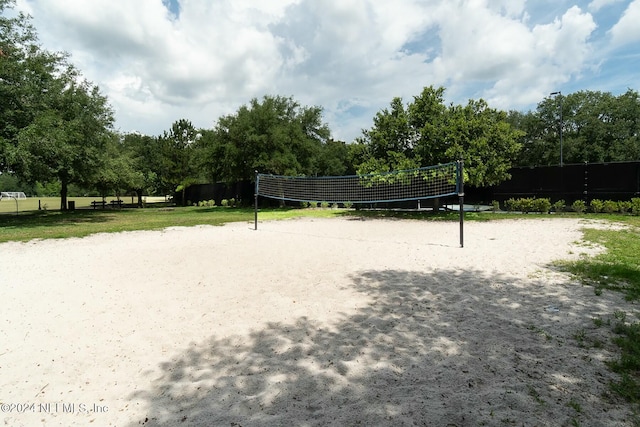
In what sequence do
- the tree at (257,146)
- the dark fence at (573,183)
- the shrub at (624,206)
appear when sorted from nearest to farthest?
the shrub at (624,206) < the dark fence at (573,183) < the tree at (257,146)

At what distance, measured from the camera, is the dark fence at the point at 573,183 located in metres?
14.2

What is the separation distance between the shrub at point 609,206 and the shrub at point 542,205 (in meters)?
1.87

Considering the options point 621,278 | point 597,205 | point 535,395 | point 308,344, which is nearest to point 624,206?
point 597,205

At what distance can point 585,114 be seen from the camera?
107 feet

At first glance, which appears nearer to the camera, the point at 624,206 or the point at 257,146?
the point at 624,206

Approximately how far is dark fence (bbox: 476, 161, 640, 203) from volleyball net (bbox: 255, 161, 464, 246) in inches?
158

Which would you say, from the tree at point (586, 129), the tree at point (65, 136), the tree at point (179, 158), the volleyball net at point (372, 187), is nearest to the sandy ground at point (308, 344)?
the volleyball net at point (372, 187)

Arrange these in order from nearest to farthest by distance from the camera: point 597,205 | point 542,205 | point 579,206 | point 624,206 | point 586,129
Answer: point 624,206 < point 597,205 < point 579,206 < point 542,205 < point 586,129

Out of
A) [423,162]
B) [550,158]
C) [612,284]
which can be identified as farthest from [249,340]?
[550,158]

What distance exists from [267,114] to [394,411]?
21.2 meters

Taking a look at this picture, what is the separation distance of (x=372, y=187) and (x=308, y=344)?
45.0 ft

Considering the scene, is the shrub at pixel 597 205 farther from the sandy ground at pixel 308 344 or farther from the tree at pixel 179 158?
the tree at pixel 179 158

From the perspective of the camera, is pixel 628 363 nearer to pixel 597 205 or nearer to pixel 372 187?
pixel 372 187

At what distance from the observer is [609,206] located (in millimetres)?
Answer: 13688
